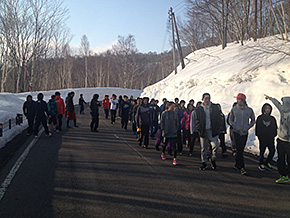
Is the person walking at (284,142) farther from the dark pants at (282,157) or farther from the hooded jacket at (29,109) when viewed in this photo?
the hooded jacket at (29,109)

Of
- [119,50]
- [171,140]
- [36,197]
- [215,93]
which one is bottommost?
[36,197]

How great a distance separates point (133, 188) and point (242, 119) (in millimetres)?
3219

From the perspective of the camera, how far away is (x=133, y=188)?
546 centimetres

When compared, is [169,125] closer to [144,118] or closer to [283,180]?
[144,118]

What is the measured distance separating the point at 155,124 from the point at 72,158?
449 centimetres

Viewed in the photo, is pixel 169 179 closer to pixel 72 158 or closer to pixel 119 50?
pixel 72 158

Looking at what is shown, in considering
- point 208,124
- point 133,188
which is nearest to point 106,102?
point 208,124

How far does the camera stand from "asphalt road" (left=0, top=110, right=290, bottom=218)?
4.43 m

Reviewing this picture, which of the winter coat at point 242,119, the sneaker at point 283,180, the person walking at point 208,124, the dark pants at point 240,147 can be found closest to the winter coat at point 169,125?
the person walking at point 208,124

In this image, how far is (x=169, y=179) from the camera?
6.16m

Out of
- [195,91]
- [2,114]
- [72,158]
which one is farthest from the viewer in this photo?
[195,91]

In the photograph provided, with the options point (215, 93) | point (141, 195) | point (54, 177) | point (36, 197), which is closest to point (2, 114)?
point (54, 177)

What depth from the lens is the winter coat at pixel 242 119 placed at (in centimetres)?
669

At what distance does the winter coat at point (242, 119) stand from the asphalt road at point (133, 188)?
110cm
